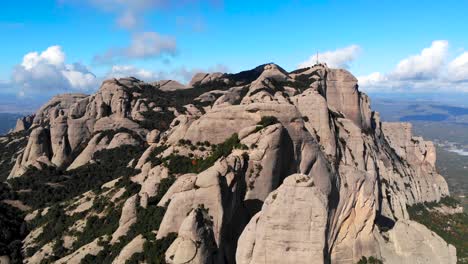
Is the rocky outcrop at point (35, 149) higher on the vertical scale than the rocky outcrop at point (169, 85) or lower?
lower

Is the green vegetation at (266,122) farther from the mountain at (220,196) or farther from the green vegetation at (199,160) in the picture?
the green vegetation at (199,160)

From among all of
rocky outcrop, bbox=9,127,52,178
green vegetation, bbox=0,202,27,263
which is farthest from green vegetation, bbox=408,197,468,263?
rocky outcrop, bbox=9,127,52,178

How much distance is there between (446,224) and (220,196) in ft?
288

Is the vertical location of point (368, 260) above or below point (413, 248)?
below

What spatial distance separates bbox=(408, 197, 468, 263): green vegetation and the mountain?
0.64 metres

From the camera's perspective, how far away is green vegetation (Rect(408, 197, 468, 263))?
9088 centimetres

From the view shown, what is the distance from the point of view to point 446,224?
106438mm

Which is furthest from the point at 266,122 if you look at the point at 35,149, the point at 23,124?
the point at 23,124

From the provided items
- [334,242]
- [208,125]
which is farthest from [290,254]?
[208,125]

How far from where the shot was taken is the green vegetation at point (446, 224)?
90.9 metres

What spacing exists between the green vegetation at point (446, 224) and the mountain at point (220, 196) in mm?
643

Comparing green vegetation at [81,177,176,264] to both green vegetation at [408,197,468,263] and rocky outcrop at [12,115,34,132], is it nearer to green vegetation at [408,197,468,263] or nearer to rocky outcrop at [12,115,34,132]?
green vegetation at [408,197,468,263]

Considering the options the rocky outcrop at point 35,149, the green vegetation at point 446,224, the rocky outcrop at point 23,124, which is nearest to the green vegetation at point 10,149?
the rocky outcrop at point 35,149

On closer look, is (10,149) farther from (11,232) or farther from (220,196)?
(220,196)
